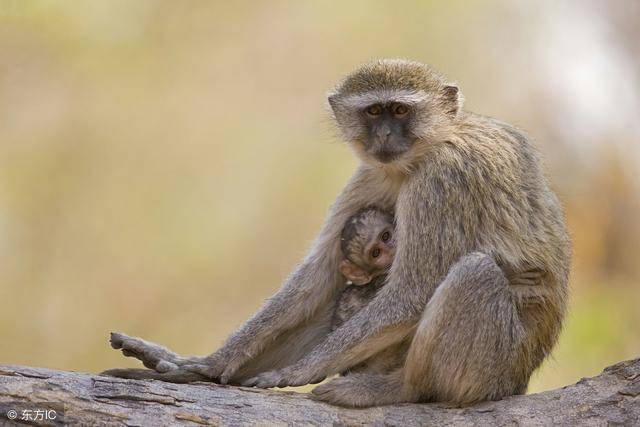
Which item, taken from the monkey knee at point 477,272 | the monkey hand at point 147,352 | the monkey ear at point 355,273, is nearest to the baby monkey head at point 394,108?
the monkey ear at point 355,273

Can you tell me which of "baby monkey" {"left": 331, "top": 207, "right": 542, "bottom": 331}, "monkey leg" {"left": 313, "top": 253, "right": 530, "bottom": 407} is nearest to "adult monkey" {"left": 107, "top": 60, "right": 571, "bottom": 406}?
"monkey leg" {"left": 313, "top": 253, "right": 530, "bottom": 407}

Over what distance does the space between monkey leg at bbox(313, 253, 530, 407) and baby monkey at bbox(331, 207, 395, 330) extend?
1.15m

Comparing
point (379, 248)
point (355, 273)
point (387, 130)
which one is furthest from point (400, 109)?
point (355, 273)

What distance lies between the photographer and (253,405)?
671cm

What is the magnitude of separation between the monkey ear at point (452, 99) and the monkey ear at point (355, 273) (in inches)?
64.6

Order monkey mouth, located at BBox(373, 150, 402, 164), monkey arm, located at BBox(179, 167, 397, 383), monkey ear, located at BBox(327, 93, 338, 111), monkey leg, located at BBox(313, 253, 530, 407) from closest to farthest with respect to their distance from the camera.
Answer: monkey leg, located at BBox(313, 253, 530, 407), monkey arm, located at BBox(179, 167, 397, 383), monkey mouth, located at BBox(373, 150, 402, 164), monkey ear, located at BBox(327, 93, 338, 111)

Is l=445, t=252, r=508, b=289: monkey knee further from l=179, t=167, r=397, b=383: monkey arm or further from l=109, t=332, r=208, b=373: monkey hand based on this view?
l=109, t=332, r=208, b=373: monkey hand

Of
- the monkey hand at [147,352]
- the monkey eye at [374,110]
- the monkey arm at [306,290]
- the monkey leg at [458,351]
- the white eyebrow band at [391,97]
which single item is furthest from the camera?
the monkey eye at [374,110]

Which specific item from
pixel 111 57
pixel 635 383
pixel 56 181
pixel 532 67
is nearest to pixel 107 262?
pixel 56 181

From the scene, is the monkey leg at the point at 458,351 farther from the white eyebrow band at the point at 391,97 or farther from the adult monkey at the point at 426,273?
the white eyebrow band at the point at 391,97

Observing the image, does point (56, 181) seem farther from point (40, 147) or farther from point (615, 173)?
point (615, 173)

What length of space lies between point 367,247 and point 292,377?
4.84 ft

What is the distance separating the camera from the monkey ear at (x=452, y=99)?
833 cm

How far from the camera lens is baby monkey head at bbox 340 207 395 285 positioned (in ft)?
27.3
